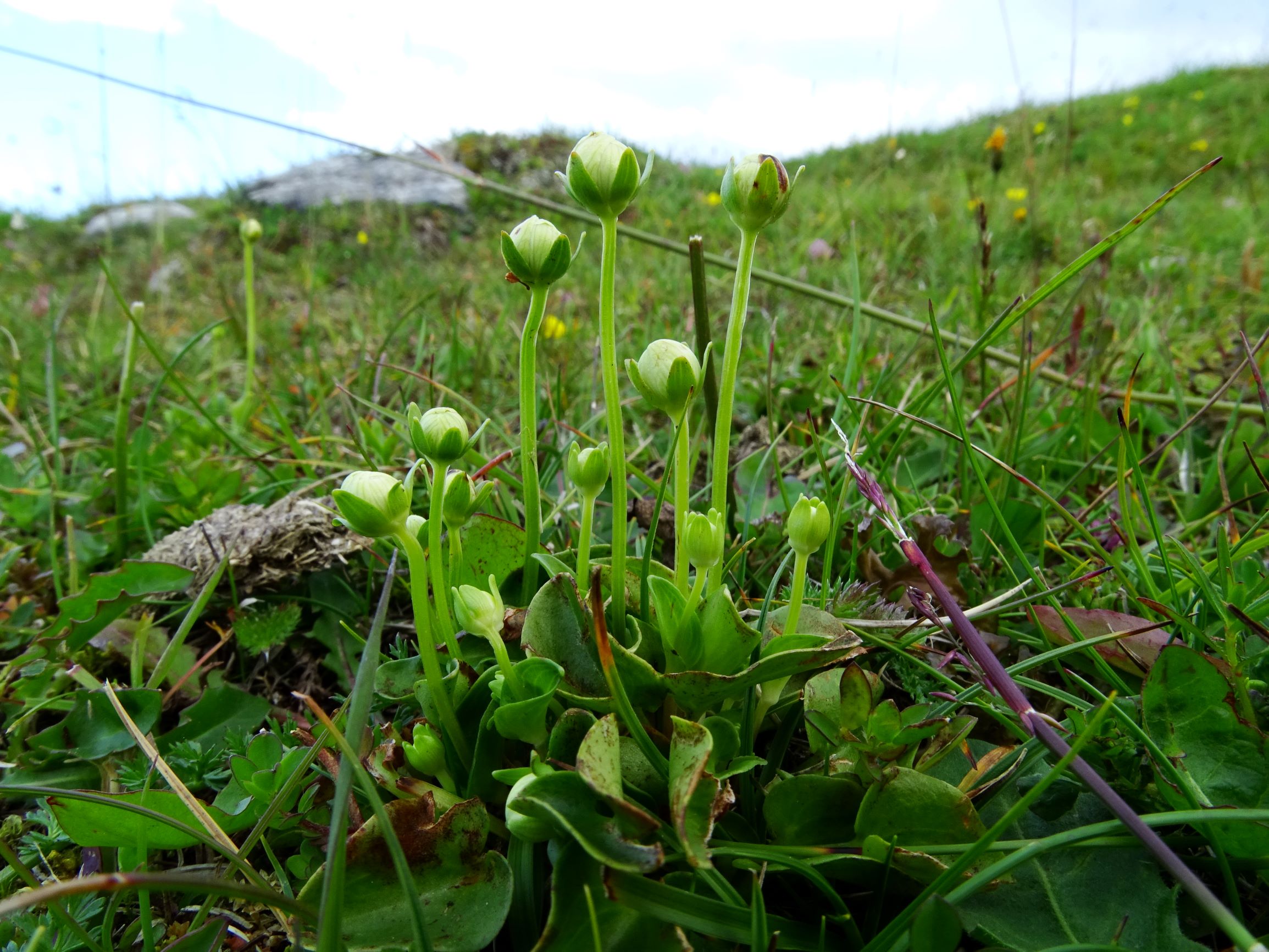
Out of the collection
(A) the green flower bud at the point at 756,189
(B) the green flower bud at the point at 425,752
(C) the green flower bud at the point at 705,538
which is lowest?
(B) the green flower bud at the point at 425,752

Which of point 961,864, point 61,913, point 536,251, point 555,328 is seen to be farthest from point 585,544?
point 555,328

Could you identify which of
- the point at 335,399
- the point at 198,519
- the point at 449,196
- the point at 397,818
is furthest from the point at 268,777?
the point at 449,196

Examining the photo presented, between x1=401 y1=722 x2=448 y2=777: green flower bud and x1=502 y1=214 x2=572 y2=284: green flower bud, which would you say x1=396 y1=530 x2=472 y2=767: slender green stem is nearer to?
x1=401 y1=722 x2=448 y2=777: green flower bud

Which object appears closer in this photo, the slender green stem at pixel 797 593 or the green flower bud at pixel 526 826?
the green flower bud at pixel 526 826

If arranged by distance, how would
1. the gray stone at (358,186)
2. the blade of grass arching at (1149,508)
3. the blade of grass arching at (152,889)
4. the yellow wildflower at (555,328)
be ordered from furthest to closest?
the gray stone at (358,186), the yellow wildflower at (555,328), the blade of grass arching at (1149,508), the blade of grass arching at (152,889)

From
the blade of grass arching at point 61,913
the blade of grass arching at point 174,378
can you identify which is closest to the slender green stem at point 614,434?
the blade of grass arching at point 61,913

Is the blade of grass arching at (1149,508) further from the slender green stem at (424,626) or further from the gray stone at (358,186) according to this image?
the gray stone at (358,186)
